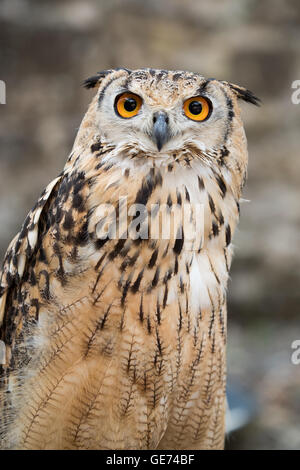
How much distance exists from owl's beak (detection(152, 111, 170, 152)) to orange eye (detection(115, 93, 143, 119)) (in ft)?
0.28

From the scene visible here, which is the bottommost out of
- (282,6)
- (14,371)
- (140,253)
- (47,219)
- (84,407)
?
(84,407)

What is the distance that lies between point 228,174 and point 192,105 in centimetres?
25

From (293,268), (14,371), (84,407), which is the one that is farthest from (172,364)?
(293,268)

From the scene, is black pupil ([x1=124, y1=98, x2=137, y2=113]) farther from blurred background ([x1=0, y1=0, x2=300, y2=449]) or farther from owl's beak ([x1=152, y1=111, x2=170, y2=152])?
blurred background ([x1=0, y1=0, x2=300, y2=449])

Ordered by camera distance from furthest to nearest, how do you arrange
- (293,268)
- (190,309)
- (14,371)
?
(293,268) → (14,371) → (190,309)

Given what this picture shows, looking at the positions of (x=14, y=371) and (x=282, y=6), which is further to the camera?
(x=282, y=6)

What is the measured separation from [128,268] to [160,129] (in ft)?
1.45

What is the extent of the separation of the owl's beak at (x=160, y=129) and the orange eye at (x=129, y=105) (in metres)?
0.09

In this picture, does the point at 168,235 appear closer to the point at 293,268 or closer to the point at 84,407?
the point at 84,407

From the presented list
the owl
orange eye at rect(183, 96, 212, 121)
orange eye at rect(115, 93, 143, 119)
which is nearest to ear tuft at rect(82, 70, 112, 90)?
the owl

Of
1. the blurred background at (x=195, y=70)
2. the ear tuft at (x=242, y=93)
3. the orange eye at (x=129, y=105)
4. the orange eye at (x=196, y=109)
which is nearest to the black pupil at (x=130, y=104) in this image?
the orange eye at (x=129, y=105)

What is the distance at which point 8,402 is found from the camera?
2016mm

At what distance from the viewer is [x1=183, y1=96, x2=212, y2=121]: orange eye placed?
176cm

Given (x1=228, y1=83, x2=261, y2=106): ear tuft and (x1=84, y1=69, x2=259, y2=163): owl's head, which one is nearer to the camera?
(x1=84, y1=69, x2=259, y2=163): owl's head
